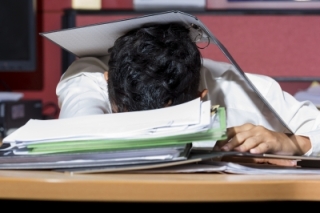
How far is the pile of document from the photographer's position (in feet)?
2.15

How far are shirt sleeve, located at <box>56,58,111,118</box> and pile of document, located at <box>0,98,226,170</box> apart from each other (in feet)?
1.59

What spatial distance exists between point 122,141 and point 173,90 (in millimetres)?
366

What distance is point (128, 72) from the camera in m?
1.04

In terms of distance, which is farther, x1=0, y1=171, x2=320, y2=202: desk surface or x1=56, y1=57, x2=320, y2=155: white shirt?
x1=56, y1=57, x2=320, y2=155: white shirt

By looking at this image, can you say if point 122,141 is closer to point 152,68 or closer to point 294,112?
point 152,68

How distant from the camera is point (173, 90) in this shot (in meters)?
1.02

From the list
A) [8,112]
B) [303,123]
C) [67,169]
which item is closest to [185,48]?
[303,123]

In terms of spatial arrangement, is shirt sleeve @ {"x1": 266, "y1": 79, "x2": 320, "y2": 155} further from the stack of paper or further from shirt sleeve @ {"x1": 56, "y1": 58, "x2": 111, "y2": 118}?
the stack of paper

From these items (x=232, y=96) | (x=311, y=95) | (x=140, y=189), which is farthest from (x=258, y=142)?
(x=311, y=95)

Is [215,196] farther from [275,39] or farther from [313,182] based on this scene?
[275,39]

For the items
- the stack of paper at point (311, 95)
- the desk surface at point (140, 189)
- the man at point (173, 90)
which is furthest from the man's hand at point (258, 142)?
the stack of paper at point (311, 95)

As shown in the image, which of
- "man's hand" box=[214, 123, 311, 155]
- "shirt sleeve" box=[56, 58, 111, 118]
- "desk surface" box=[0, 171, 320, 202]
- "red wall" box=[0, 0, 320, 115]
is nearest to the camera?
"desk surface" box=[0, 171, 320, 202]

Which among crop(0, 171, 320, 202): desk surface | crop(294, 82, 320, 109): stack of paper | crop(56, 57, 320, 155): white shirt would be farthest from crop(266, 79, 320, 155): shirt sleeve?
crop(294, 82, 320, 109): stack of paper

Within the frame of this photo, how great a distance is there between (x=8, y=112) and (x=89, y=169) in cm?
171
